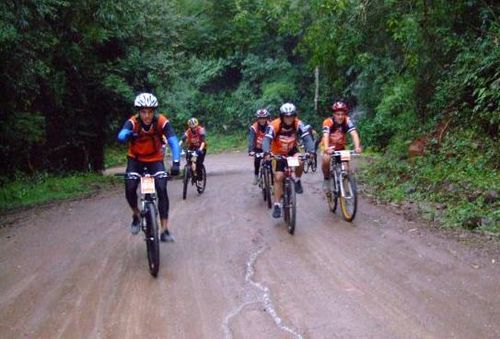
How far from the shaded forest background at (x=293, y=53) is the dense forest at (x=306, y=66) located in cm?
4

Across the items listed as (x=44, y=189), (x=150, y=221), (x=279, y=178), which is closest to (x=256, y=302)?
(x=150, y=221)

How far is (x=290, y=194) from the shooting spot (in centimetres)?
909

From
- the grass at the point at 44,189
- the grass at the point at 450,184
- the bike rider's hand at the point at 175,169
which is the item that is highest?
the bike rider's hand at the point at 175,169

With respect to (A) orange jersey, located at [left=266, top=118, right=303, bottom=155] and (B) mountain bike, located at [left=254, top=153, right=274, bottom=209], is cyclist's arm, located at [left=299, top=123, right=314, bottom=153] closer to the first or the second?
(A) orange jersey, located at [left=266, top=118, right=303, bottom=155]

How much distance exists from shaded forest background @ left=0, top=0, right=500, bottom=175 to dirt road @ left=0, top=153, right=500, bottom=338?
13.8 feet

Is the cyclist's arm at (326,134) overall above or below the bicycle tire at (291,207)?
above

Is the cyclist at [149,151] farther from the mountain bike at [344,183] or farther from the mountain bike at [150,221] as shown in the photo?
the mountain bike at [344,183]

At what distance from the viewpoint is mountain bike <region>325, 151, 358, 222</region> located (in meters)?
9.48

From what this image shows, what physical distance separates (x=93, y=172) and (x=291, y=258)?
16675 millimetres

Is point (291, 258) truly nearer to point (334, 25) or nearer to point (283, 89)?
point (334, 25)

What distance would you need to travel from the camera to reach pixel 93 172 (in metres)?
22.8

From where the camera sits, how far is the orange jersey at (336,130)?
10.0 metres

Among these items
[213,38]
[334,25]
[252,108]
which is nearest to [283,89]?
[252,108]

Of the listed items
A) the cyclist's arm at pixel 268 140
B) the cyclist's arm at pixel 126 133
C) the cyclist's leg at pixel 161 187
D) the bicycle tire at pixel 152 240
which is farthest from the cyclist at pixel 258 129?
the bicycle tire at pixel 152 240
